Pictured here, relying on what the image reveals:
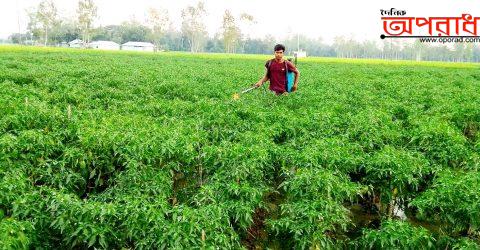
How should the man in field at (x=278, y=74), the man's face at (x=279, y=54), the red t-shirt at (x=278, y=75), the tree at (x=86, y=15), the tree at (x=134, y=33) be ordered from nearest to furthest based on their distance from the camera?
1. the man's face at (x=279, y=54)
2. the man in field at (x=278, y=74)
3. the red t-shirt at (x=278, y=75)
4. the tree at (x=86, y=15)
5. the tree at (x=134, y=33)

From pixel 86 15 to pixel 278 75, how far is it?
294 feet

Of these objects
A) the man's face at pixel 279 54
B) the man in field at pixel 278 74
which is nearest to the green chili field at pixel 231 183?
the man's face at pixel 279 54

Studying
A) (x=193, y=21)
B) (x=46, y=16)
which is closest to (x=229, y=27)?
(x=193, y=21)

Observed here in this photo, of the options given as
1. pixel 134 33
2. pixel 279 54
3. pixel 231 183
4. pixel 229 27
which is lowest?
pixel 231 183

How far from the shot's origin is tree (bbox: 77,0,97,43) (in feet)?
301

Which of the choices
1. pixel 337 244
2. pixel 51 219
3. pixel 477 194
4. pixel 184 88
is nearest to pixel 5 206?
pixel 51 219

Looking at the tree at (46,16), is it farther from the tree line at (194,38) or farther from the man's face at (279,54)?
the man's face at (279,54)

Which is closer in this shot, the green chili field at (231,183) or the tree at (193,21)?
the green chili field at (231,183)

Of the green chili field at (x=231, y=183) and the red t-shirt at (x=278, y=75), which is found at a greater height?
the red t-shirt at (x=278, y=75)

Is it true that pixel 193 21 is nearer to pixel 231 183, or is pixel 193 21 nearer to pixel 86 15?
pixel 86 15

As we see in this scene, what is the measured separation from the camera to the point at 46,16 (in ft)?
320

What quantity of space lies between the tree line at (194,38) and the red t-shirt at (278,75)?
240 ft

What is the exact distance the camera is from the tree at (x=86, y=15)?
91812 mm

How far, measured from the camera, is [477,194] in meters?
5.05
